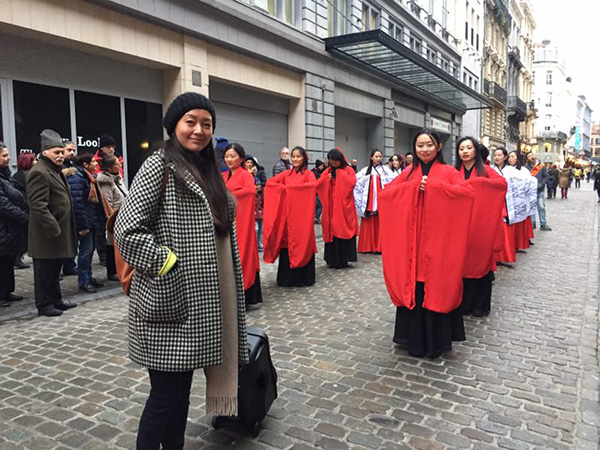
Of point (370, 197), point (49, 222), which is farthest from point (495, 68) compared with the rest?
point (49, 222)

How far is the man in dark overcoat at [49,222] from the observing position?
545cm

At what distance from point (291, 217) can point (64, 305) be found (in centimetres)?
307

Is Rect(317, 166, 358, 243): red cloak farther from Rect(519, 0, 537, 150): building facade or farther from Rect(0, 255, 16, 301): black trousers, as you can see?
Rect(519, 0, 537, 150): building facade

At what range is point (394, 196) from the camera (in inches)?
172

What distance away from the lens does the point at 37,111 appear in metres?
9.48

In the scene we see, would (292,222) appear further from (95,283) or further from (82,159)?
(82,159)

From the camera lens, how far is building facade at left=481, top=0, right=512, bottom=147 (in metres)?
40.4

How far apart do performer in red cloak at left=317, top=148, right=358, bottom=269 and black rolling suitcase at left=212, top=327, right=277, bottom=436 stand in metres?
5.47

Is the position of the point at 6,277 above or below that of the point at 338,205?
below

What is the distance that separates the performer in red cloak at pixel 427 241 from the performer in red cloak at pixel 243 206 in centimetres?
188

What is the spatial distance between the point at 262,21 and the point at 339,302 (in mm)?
10121

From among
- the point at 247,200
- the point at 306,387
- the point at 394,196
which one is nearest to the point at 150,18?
the point at 247,200

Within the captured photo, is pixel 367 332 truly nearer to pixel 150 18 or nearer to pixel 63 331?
pixel 63 331

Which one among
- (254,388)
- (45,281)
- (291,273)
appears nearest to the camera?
(254,388)
